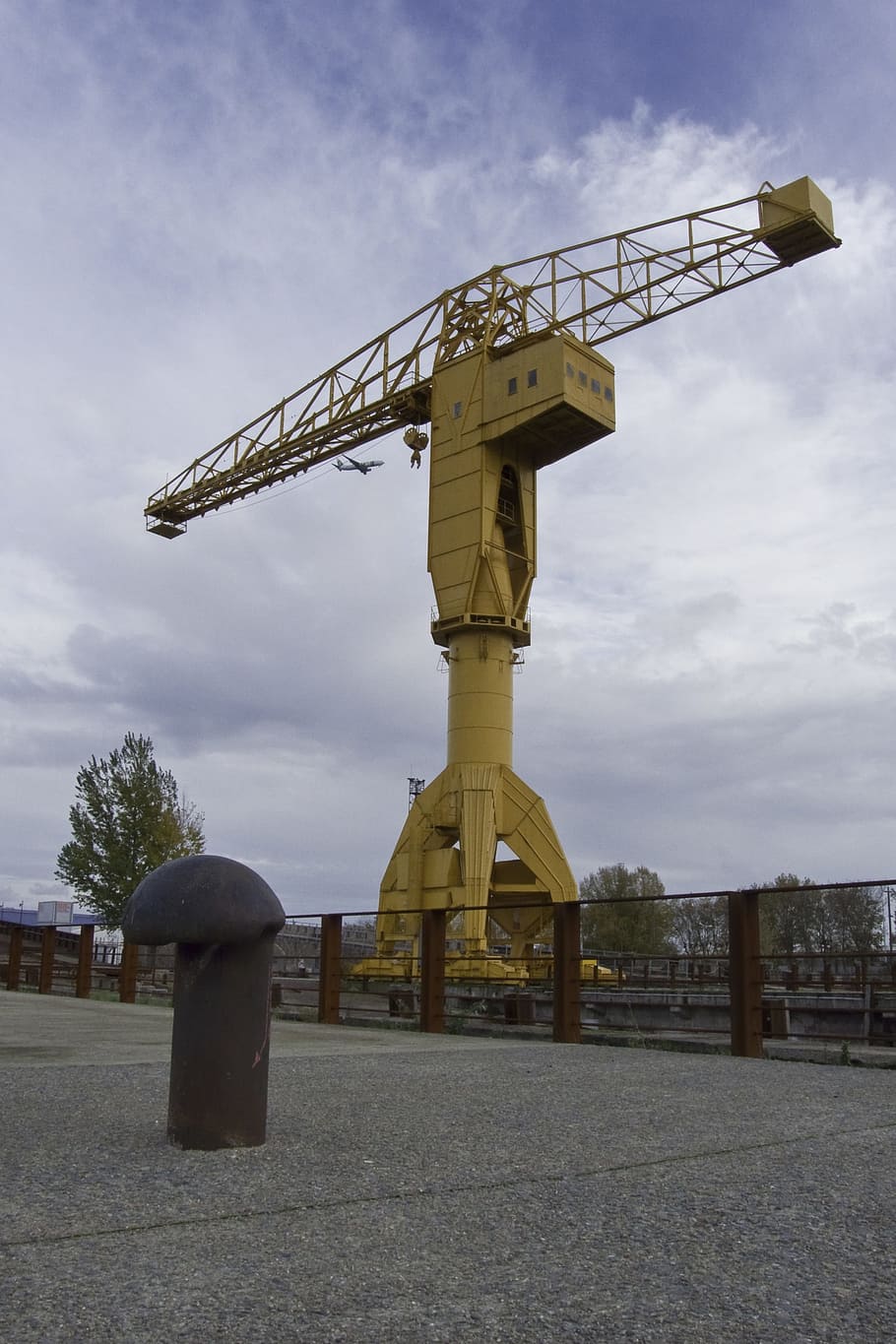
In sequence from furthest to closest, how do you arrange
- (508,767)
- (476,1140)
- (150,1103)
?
(508,767)
(150,1103)
(476,1140)

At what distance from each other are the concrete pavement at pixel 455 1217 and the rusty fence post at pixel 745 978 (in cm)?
220

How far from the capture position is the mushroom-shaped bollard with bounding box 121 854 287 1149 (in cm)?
415

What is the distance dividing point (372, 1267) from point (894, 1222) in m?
1.59

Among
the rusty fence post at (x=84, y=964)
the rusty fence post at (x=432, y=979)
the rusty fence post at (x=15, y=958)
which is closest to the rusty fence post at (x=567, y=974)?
the rusty fence post at (x=432, y=979)

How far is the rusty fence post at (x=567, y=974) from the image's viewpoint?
9695 millimetres

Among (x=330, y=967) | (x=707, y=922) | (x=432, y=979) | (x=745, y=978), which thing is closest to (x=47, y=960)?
(x=330, y=967)

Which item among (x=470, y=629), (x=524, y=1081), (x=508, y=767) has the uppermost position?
(x=470, y=629)

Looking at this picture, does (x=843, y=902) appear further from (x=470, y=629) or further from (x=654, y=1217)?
(x=654, y=1217)

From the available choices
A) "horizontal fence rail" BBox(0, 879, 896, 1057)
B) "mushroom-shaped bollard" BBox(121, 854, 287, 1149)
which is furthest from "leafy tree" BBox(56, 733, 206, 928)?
"mushroom-shaped bollard" BBox(121, 854, 287, 1149)


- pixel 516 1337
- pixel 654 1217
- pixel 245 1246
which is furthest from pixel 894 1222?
pixel 245 1246

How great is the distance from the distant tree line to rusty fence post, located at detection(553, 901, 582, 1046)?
39255 mm

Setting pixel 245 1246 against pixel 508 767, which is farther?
pixel 508 767

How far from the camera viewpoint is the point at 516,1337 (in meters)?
2.32

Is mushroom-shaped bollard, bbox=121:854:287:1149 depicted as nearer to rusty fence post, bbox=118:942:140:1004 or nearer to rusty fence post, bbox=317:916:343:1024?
rusty fence post, bbox=317:916:343:1024
